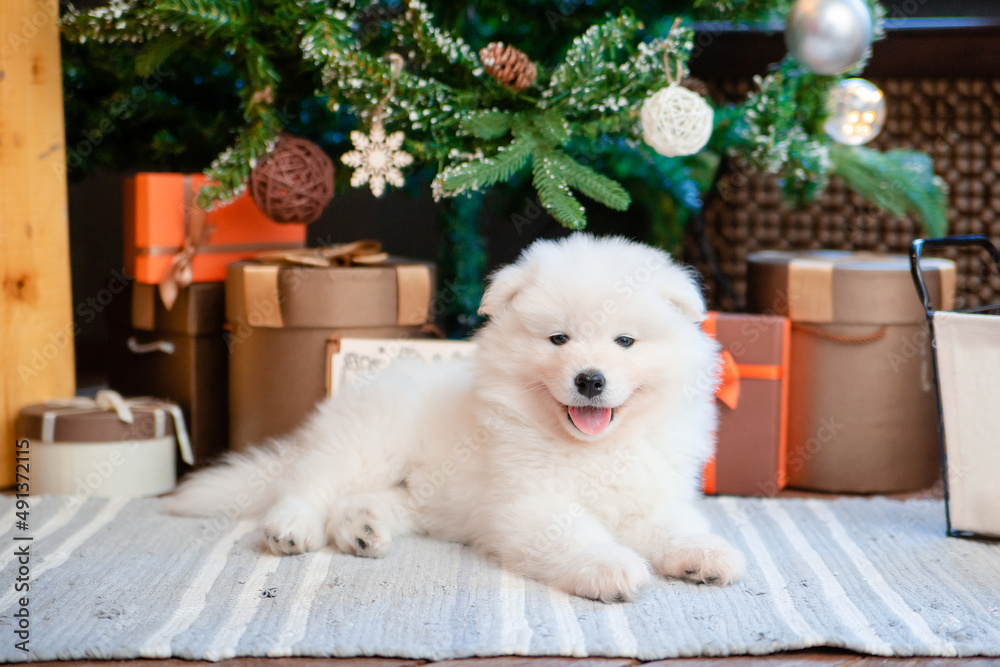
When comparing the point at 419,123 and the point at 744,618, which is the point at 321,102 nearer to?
the point at 419,123

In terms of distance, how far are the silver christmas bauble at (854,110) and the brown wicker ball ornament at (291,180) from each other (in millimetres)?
1358

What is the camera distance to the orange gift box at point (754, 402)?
213 centimetres

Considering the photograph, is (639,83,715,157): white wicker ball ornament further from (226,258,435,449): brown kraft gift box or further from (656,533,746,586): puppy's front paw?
(656,533,746,586): puppy's front paw

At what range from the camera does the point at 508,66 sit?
200cm

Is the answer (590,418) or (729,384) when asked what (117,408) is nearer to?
(590,418)

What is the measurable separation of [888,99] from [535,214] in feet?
4.38

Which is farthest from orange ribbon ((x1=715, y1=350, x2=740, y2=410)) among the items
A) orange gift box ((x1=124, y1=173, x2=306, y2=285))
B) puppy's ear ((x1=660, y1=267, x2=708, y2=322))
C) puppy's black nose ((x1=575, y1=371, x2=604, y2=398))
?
orange gift box ((x1=124, y1=173, x2=306, y2=285))

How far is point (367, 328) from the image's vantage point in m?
2.21

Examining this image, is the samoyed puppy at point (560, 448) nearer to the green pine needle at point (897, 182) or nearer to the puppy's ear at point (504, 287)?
the puppy's ear at point (504, 287)

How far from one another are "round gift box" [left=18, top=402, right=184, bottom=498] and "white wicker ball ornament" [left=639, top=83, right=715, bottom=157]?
1.38 m

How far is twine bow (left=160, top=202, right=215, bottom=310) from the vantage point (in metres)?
2.26

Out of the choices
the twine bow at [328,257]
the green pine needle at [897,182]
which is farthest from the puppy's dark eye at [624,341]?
the green pine needle at [897,182]

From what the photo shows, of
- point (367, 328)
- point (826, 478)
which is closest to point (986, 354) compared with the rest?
point (826, 478)

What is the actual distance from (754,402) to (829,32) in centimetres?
89
